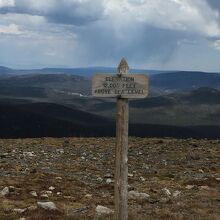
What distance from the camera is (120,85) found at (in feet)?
46.4

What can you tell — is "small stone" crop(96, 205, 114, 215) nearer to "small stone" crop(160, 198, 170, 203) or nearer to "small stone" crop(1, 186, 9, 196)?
"small stone" crop(160, 198, 170, 203)

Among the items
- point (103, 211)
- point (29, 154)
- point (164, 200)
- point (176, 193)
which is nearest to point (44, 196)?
point (103, 211)

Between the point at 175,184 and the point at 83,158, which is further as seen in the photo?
the point at 83,158

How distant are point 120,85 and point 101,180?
48.5ft

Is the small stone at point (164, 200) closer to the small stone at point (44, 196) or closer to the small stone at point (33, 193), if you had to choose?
the small stone at point (44, 196)

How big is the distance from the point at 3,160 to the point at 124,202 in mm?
21031

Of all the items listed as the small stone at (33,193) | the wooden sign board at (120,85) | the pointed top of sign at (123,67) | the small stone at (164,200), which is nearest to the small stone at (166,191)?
the small stone at (164,200)

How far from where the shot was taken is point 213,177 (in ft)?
97.6

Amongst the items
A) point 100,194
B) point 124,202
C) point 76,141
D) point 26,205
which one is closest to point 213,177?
point 100,194

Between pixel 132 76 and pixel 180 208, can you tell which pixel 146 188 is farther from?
pixel 132 76

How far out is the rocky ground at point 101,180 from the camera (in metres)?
19.1

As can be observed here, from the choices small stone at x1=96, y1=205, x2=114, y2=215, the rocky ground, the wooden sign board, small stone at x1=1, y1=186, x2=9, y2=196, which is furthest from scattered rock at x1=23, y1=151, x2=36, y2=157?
the wooden sign board

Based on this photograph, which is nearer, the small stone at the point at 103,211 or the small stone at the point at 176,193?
the small stone at the point at 103,211

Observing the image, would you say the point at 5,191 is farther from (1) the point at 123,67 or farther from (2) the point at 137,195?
(1) the point at 123,67
